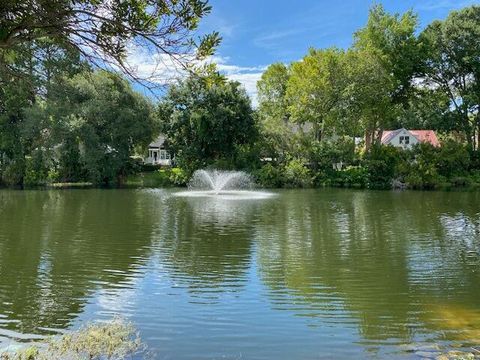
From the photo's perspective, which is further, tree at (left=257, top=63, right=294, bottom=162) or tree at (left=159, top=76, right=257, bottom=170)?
tree at (left=257, top=63, right=294, bottom=162)

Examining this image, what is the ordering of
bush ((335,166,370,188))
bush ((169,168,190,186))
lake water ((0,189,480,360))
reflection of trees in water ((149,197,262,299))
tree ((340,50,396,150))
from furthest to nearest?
bush ((169,168,190,186)), tree ((340,50,396,150)), bush ((335,166,370,188)), reflection of trees in water ((149,197,262,299)), lake water ((0,189,480,360))

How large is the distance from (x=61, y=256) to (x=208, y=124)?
30.5 meters

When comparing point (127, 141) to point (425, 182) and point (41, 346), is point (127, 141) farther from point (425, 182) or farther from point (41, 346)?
point (41, 346)

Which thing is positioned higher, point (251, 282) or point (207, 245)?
point (207, 245)

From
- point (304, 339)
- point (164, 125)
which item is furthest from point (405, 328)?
point (164, 125)

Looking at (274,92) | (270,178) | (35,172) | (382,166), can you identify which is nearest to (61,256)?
(270,178)

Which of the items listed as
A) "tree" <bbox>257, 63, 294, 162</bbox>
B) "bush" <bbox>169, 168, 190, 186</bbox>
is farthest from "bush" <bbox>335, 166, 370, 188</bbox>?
"bush" <bbox>169, 168, 190, 186</bbox>

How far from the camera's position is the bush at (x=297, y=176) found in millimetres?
40500

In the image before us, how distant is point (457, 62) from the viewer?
45281 mm

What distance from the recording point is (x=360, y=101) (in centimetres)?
4241

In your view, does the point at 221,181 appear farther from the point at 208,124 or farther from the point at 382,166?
the point at 382,166

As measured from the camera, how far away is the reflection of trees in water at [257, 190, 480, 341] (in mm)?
8344

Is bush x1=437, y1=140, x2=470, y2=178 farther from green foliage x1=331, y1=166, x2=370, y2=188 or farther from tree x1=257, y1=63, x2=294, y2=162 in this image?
tree x1=257, y1=63, x2=294, y2=162

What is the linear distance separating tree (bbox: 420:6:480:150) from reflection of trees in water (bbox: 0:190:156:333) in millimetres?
33567
